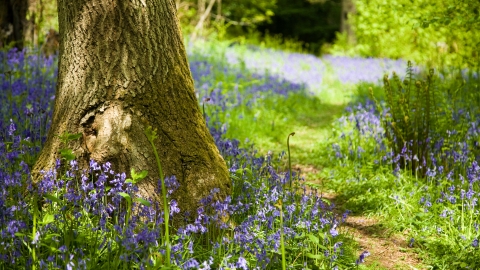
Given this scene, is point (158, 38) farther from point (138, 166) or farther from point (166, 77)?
point (138, 166)

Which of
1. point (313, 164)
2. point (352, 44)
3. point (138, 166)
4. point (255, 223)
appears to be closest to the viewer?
point (138, 166)

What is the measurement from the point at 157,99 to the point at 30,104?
2259 mm

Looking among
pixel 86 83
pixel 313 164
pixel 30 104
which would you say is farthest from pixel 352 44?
pixel 86 83

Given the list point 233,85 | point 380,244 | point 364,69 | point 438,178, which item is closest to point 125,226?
point 380,244

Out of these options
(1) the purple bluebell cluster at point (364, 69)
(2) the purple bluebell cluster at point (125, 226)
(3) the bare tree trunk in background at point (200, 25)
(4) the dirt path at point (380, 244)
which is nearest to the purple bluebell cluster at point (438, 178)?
(4) the dirt path at point (380, 244)

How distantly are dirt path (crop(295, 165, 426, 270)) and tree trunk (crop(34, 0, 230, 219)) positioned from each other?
128 centimetres

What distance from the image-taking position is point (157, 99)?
10.6 ft

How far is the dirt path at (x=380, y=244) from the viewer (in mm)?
3449

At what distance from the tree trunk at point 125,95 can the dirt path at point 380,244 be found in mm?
1284

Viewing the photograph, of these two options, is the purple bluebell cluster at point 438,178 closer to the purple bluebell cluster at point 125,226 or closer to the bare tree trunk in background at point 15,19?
the purple bluebell cluster at point 125,226

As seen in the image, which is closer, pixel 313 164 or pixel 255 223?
pixel 255 223

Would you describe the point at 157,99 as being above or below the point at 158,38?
below

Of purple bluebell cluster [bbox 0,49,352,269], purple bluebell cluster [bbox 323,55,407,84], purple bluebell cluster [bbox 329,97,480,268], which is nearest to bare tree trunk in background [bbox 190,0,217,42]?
purple bluebell cluster [bbox 323,55,407,84]

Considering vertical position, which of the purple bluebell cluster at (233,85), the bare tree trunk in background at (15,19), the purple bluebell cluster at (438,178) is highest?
the bare tree trunk in background at (15,19)
